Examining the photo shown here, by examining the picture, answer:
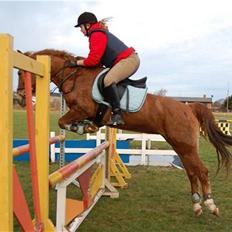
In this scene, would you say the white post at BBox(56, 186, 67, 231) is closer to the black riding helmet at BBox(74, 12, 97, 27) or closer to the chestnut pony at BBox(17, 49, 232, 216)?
the chestnut pony at BBox(17, 49, 232, 216)

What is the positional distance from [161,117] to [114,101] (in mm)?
738

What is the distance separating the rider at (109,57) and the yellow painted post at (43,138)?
1977 mm

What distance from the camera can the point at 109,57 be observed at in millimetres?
4918

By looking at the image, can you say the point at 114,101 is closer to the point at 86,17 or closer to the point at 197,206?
the point at 86,17

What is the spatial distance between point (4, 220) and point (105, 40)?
3.16 m

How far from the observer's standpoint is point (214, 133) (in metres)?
5.69

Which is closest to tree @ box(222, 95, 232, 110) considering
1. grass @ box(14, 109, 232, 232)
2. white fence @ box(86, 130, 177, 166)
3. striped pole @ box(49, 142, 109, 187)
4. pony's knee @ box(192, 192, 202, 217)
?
white fence @ box(86, 130, 177, 166)

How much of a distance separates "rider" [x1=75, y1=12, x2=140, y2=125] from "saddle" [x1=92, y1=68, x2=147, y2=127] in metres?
0.07

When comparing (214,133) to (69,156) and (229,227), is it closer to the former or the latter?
(229,227)

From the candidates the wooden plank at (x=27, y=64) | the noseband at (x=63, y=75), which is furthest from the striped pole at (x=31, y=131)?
the noseband at (x=63, y=75)

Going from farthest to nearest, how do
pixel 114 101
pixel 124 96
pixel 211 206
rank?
pixel 211 206 < pixel 124 96 < pixel 114 101

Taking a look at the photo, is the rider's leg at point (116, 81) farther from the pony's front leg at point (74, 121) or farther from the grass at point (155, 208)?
the grass at point (155, 208)

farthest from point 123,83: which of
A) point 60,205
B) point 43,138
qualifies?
point 43,138

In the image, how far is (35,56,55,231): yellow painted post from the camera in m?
2.69
